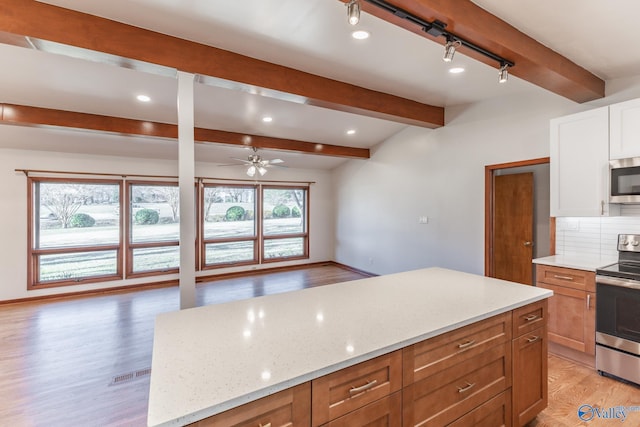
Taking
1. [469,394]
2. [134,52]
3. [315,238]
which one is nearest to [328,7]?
[134,52]

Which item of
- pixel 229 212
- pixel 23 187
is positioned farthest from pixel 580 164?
pixel 23 187

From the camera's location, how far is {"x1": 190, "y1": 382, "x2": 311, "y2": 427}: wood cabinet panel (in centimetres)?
89

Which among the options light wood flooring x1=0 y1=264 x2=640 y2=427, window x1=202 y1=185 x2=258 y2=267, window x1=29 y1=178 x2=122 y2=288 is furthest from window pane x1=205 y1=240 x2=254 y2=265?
light wood flooring x1=0 y1=264 x2=640 y2=427

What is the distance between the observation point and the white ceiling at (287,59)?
2086 mm

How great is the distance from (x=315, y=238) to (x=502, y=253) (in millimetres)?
4300

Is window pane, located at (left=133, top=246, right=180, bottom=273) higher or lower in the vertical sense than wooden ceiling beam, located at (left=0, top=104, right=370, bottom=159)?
lower

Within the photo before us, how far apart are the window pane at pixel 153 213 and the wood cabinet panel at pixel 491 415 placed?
5.44m

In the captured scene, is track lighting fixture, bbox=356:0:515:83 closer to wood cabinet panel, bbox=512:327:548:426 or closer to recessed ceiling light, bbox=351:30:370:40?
recessed ceiling light, bbox=351:30:370:40

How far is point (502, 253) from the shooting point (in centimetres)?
476

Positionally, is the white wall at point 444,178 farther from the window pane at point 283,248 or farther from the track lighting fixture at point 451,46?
the track lighting fixture at point 451,46

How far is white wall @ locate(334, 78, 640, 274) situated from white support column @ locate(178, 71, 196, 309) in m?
3.64

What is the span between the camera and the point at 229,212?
6867 mm

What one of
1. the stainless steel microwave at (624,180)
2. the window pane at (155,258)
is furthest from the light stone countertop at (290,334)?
the window pane at (155,258)

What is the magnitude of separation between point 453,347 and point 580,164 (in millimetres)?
2571
